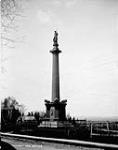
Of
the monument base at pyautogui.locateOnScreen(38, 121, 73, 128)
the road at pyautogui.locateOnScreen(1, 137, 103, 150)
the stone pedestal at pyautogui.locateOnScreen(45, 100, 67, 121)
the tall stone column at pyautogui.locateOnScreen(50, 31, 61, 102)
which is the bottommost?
the monument base at pyautogui.locateOnScreen(38, 121, 73, 128)

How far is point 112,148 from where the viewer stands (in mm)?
6262

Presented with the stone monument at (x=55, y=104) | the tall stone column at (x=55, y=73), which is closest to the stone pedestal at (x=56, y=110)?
the stone monument at (x=55, y=104)

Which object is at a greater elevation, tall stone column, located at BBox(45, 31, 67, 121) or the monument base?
tall stone column, located at BBox(45, 31, 67, 121)

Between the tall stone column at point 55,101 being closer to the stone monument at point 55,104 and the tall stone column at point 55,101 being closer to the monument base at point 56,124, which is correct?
the stone monument at point 55,104

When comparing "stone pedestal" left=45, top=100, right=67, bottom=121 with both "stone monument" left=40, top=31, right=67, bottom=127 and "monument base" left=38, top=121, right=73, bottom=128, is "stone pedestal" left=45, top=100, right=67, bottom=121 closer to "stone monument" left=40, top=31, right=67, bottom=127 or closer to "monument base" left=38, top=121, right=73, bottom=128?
"stone monument" left=40, top=31, right=67, bottom=127

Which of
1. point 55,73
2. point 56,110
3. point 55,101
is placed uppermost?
point 55,73

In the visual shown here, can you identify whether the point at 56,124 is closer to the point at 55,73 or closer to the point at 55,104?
the point at 55,104

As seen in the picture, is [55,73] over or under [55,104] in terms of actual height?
over

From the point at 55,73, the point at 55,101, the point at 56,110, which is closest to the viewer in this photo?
the point at 56,110

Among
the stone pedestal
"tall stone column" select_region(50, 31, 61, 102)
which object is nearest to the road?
the stone pedestal

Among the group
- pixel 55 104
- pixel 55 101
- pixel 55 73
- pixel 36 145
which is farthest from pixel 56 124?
pixel 36 145

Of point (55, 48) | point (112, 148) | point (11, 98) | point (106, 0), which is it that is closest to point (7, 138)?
point (112, 148)

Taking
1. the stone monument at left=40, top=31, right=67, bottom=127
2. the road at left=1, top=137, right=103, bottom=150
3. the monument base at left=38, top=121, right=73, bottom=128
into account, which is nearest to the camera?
the road at left=1, top=137, right=103, bottom=150

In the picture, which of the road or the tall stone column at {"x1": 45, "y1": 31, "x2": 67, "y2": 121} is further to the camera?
the tall stone column at {"x1": 45, "y1": 31, "x2": 67, "y2": 121}
